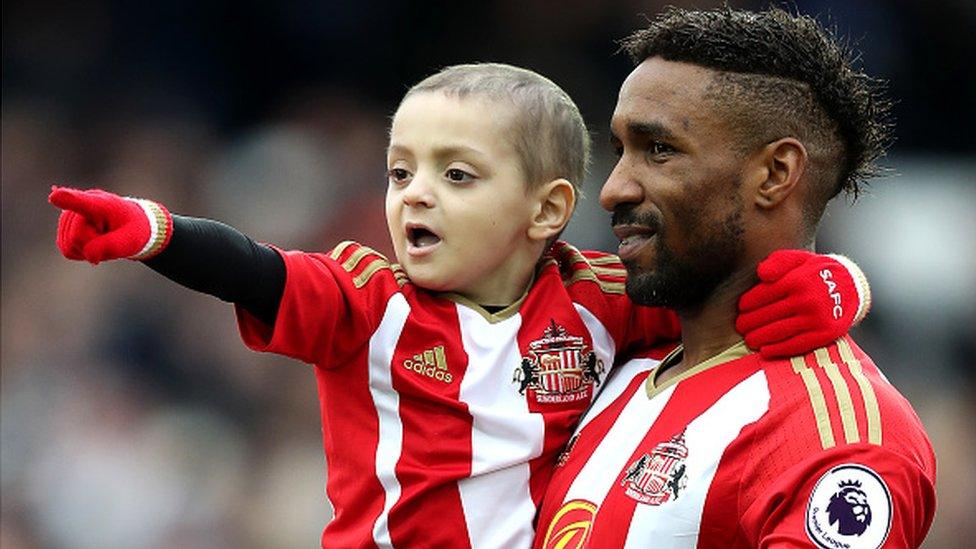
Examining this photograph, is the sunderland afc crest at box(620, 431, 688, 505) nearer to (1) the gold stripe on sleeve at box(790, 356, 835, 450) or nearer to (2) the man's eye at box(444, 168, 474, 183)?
(1) the gold stripe on sleeve at box(790, 356, 835, 450)

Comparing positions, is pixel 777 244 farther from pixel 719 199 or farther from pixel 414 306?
pixel 414 306

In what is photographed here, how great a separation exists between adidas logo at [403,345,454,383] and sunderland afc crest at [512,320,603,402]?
141mm

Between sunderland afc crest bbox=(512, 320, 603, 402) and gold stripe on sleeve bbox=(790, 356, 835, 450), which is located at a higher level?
gold stripe on sleeve bbox=(790, 356, 835, 450)

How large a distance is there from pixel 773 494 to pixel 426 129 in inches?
37.9

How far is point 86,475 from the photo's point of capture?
19.6ft

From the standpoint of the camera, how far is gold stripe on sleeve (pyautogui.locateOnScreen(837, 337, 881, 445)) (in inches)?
94.9

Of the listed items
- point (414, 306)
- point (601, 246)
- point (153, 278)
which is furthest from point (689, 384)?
point (153, 278)

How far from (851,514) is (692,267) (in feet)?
2.08

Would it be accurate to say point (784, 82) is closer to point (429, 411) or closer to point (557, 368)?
point (557, 368)

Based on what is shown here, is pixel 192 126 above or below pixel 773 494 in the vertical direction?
below

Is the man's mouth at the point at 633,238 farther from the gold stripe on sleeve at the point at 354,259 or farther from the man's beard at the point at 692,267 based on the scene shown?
the gold stripe on sleeve at the point at 354,259

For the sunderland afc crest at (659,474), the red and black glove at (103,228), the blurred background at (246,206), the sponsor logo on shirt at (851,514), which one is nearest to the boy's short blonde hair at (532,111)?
the sunderland afc crest at (659,474)

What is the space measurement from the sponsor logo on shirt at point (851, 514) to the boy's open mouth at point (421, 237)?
90 centimetres

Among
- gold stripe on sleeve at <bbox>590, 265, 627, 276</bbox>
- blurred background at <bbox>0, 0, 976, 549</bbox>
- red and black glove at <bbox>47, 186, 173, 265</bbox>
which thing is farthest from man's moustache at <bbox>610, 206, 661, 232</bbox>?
blurred background at <bbox>0, 0, 976, 549</bbox>
